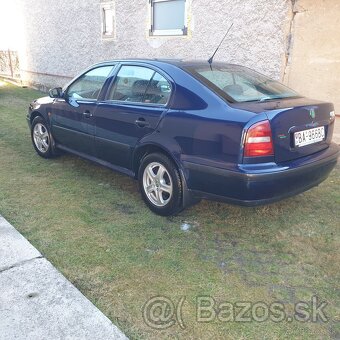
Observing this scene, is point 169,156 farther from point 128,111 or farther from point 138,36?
point 138,36

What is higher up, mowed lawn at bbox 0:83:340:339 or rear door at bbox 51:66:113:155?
rear door at bbox 51:66:113:155

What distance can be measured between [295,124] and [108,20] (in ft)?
25.7

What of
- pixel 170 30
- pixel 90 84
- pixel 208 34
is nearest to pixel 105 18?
pixel 170 30

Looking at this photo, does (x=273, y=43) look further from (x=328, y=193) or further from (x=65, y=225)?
(x=65, y=225)

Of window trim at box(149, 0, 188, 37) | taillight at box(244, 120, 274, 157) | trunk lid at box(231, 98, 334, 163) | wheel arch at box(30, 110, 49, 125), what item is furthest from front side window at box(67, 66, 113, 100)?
window trim at box(149, 0, 188, 37)

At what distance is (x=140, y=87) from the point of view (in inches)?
145

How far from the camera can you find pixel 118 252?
290 cm

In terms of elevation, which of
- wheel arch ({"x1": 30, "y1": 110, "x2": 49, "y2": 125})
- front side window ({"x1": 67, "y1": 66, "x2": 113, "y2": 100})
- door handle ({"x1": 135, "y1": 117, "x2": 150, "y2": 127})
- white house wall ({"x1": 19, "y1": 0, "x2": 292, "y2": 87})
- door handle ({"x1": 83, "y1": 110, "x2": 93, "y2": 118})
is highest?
white house wall ({"x1": 19, "y1": 0, "x2": 292, "y2": 87})

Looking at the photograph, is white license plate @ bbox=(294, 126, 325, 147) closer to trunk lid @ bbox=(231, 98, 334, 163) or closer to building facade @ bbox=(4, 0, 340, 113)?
trunk lid @ bbox=(231, 98, 334, 163)

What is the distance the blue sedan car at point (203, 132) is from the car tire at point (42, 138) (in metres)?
0.97

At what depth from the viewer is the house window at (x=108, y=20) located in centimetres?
914

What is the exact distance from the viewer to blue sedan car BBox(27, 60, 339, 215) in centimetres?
283

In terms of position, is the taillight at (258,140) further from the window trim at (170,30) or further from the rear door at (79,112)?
the window trim at (170,30)

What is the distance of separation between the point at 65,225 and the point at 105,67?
1.92m
